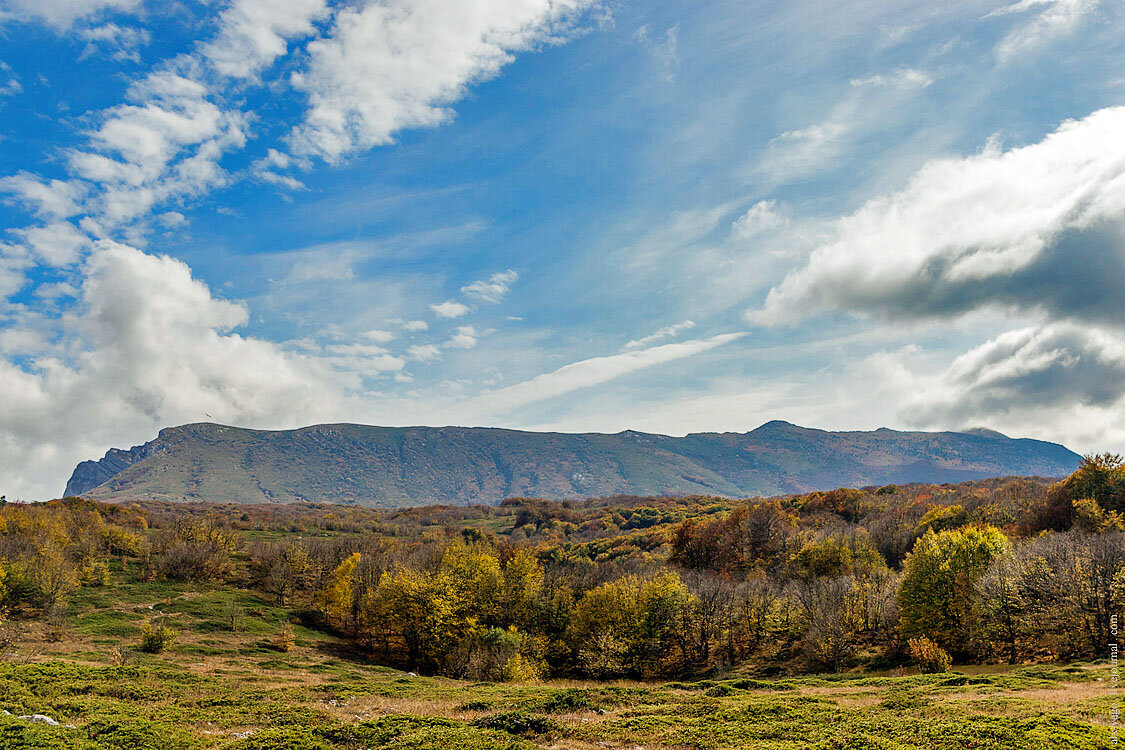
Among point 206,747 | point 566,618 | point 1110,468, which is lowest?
point 566,618

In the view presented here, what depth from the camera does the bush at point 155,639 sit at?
59.0m

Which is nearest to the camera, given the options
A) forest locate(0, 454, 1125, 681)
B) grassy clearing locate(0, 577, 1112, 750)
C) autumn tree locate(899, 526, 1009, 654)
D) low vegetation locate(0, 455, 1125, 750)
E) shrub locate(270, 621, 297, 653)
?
grassy clearing locate(0, 577, 1112, 750)

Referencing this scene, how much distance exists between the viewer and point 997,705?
26094mm

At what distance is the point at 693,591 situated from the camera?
261ft

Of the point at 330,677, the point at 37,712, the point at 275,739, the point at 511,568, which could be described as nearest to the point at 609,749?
the point at 275,739

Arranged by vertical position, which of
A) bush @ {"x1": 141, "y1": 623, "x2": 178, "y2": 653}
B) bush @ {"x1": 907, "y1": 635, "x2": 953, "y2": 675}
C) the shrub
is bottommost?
the shrub

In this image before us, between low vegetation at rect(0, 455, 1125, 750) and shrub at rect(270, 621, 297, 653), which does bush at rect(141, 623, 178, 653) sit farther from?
shrub at rect(270, 621, 297, 653)

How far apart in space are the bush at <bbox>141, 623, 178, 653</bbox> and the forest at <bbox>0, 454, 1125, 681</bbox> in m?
0.21

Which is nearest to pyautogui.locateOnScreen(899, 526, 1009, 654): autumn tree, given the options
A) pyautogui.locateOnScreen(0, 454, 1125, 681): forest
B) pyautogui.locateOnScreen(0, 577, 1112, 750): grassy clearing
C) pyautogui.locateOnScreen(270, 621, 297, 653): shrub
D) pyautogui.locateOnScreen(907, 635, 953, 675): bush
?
A: pyautogui.locateOnScreen(0, 454, 1125, 681): forest

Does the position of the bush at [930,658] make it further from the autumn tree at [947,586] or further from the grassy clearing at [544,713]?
the autumn tree at [947,586]

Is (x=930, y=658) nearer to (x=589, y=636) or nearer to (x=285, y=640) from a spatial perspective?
(x=589, y=636)

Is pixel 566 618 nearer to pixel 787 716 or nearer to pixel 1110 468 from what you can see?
pixel 787 716

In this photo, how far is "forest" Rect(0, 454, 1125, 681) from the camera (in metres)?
53.2

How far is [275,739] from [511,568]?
68.0 metres
